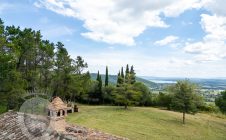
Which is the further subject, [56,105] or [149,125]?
[149,125]

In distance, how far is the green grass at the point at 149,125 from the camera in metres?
36.5

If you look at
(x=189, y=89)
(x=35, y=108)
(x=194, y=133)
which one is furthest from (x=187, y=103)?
(x=35, y=108)

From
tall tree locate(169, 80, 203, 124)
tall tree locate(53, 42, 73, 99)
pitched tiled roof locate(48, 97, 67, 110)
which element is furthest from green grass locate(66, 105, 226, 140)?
pitched tiled roof locate(48, 97, 67, 110)

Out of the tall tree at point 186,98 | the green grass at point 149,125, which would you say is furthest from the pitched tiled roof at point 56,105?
the tall tree at point 186,98

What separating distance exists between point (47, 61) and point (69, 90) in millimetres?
7566

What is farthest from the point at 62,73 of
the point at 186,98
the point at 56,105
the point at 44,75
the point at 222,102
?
the point at 56,105

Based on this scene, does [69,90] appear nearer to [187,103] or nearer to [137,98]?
[137,98]

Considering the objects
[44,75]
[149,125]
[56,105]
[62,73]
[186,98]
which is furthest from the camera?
[62,73]

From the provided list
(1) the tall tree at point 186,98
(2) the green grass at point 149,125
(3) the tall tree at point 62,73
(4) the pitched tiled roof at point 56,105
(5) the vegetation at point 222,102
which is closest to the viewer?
(4) the pitched tiled roof at point 56,105

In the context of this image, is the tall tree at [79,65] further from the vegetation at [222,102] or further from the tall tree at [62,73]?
the vegetation at [222,102]

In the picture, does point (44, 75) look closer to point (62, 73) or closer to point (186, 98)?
point (62, 73)

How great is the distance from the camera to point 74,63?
5494 centimetres

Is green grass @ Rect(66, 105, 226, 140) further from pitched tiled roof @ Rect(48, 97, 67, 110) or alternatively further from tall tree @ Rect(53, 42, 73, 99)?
pitched tiled roof @ Rect(48, 97, 67, 110)

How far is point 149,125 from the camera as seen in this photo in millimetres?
41906
